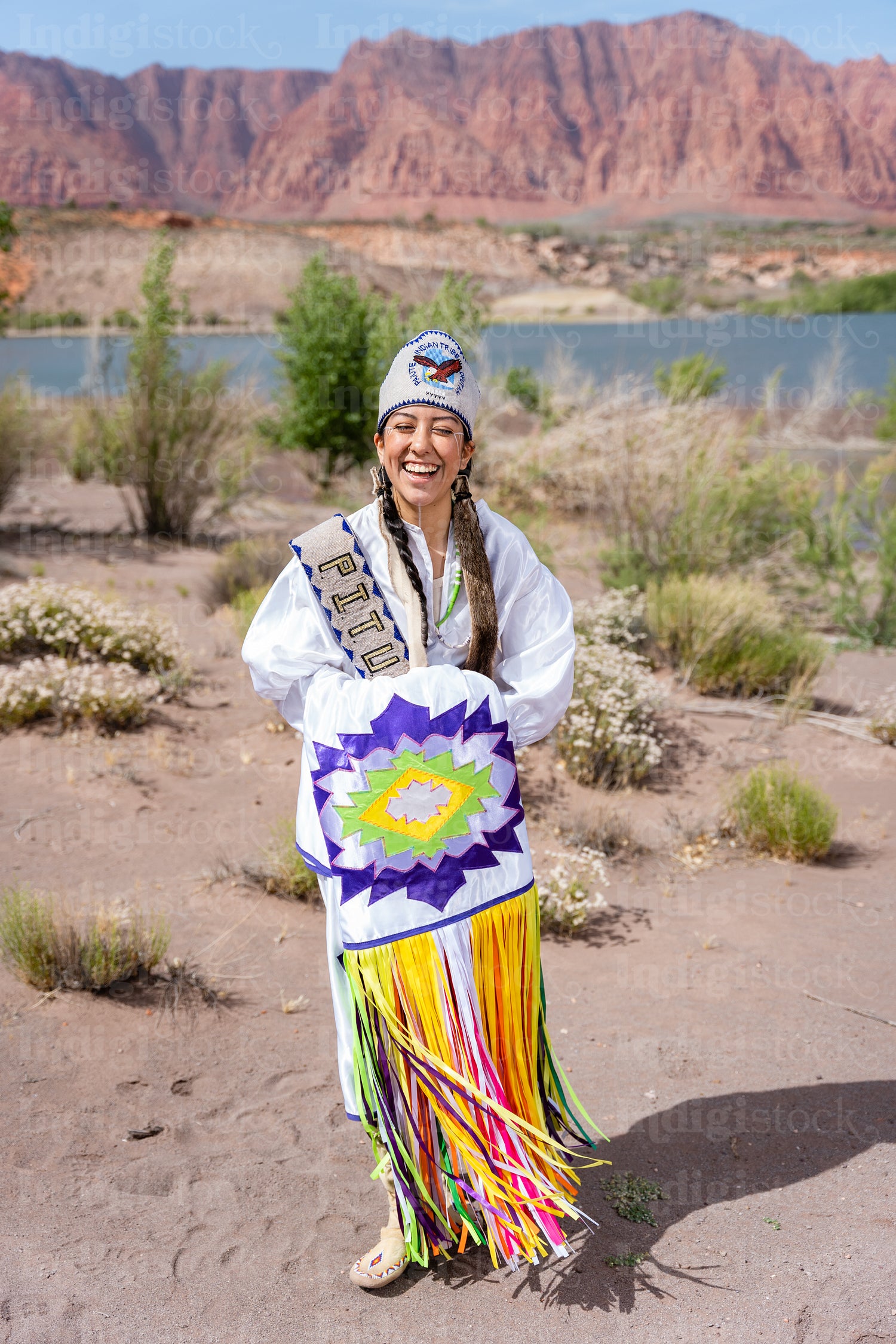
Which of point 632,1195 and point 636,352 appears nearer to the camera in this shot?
point 632,1195

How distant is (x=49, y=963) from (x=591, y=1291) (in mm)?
2052

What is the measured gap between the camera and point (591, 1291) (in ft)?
7.92

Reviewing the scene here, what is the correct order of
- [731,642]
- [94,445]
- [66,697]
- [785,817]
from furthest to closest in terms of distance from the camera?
[94,445] → [731,642] → [66,697] → [785,817]

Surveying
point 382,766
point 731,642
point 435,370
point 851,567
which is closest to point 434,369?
point 435,370

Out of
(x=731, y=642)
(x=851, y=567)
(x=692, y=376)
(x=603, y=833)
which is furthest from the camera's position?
(x=692, y=376)

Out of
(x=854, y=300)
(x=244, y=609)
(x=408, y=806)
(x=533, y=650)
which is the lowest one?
(x=244, y=609)

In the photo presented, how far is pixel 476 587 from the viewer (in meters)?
2.37

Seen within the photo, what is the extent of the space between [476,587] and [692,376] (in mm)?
11021

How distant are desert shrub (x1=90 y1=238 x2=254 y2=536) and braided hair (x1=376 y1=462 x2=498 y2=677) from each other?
7570mm

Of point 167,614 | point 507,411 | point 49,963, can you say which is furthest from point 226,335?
point 49,963

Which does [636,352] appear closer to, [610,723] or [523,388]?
[523,388]

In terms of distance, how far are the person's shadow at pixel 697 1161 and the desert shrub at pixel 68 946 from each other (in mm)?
1589

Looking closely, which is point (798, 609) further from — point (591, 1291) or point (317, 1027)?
point (591, 1291)

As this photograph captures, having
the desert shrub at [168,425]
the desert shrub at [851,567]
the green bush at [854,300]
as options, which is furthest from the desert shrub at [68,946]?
the green bush at [854,300]
